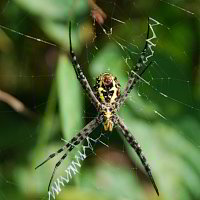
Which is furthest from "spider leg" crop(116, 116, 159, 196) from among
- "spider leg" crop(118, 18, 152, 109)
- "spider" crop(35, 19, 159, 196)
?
"spider leg" crop(118, 18, 152, 109)

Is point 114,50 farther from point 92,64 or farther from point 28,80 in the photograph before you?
point 28,80

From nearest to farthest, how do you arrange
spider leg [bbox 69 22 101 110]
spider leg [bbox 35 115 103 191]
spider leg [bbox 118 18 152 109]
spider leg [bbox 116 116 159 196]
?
spider leg [bbox 69 22 101 110] < spider leg [bbox 118 18 152 109] < spider leg [bbox 116 116 159 196] < spider leg [bbox 35 115 103 191]

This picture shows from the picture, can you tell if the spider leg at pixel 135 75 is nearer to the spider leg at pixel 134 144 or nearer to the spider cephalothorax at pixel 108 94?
the spider cephalothorax at pixel 108 94

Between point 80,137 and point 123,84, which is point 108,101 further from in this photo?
point 80,137

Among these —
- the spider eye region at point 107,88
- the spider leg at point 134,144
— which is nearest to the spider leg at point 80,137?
the spider leg at point 134,144

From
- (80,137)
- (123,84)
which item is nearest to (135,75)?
(123,84)

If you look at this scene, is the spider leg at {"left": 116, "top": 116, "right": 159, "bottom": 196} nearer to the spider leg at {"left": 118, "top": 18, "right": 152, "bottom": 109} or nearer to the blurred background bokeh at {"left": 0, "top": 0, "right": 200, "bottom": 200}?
the blurred background bokeh at {"left": 0, "top": 0, "right": 200, "bottom": 200}

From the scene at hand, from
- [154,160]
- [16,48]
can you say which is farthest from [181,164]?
[16,48]
